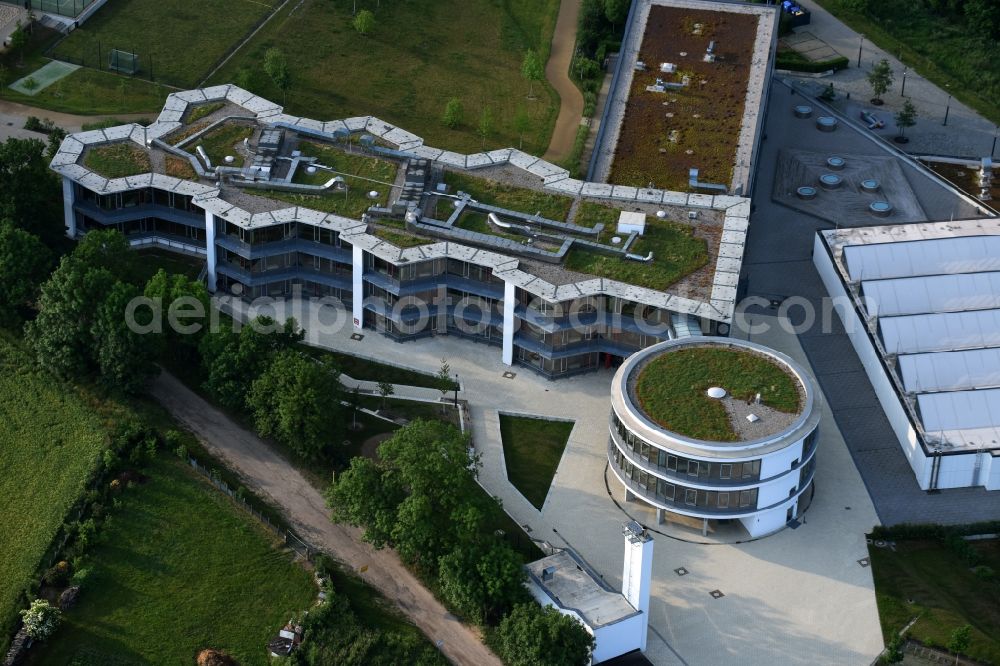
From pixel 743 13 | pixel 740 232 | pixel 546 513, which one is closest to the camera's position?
pixel 546 513

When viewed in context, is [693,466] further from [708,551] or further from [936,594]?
[936,594]

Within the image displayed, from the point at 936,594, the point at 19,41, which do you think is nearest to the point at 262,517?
the point at 936,594

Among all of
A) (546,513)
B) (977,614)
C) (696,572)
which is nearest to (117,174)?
(546,513)

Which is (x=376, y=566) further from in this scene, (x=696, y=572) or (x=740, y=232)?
(x=740, y=232)

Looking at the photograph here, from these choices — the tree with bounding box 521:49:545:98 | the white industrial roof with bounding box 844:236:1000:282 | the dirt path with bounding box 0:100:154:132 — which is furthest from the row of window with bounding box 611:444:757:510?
the dirt path with bounding box 0:100:154:132

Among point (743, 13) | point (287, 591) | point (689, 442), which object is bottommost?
point (287, 591)

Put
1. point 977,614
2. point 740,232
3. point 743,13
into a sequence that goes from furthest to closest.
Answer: point 743,13, point 740,232, point 977,614
